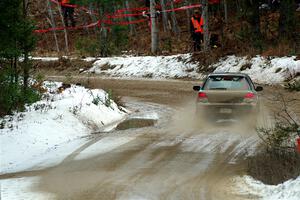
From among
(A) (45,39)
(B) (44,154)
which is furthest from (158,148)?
(A) (45,39)

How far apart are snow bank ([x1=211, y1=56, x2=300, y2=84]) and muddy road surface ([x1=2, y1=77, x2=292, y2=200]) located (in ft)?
23.2

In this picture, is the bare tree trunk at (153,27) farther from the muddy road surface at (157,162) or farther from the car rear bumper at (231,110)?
the car rear bumper at (231,110)

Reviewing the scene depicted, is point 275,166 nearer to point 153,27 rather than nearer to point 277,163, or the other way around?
point 277,163

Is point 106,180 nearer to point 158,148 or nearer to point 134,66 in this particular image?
point 158,148

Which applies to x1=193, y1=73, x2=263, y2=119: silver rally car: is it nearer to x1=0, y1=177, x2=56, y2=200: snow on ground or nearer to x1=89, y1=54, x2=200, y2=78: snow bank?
x1=0, y1=177, x2=56, y2=200: snow on ground

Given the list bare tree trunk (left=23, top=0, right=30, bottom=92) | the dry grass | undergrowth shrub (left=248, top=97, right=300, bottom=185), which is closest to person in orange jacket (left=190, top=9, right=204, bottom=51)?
bare tree trunk (left=23, top=0, right=30, bottom=92)

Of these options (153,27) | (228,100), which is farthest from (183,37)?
(228,100)

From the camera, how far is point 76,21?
61.7 m

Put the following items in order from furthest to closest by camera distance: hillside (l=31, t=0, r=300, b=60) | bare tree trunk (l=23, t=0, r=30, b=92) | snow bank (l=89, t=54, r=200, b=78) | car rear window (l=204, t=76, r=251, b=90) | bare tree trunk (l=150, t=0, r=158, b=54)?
bare tree trunk (l=150, t=0, r=158, b=54) < snow bank (l=89, t=54, r=200, b=78) < hillside (l=31, t=0, r=300, b=60) < bare tree trunk (l=23, t=0, r=30, b=92) < car rear window (l=204, t=76, r=251, b=90)

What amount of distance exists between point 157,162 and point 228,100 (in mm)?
4219

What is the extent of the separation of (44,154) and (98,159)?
5.39 ft

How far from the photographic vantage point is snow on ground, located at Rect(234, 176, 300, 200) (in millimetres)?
7523

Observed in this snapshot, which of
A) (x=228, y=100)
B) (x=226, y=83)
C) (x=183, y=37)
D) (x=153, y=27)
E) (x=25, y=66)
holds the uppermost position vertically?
(x=153, y=27)

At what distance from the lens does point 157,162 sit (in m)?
10.9
